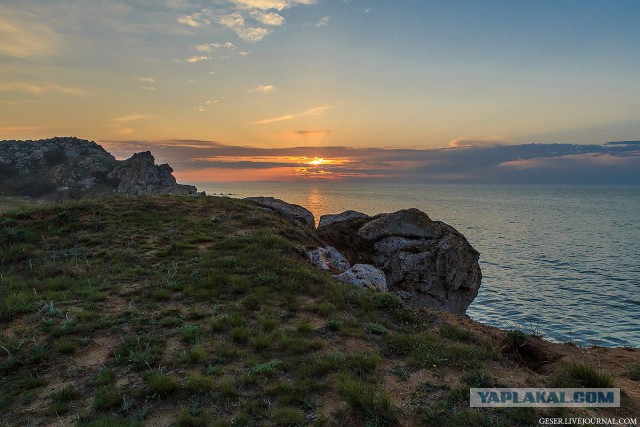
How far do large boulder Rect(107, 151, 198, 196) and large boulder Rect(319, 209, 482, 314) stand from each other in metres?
97.6

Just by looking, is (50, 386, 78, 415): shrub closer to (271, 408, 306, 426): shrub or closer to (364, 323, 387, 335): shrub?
(271, 408, 306, 426): shrub

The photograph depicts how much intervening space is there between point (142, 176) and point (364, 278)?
120972 millimetres

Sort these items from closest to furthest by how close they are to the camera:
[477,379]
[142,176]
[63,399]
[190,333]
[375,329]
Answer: [63,399], [477,379], [190,333], [375,329], [142,176]

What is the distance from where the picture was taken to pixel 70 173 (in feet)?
398

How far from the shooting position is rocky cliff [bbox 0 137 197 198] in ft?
367

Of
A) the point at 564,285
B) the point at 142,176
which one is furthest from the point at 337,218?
the point at 142,176

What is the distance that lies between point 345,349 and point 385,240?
17.3 m

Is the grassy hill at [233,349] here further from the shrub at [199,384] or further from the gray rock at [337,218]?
the gray rock at [337,218]

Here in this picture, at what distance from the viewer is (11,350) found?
31.1ft

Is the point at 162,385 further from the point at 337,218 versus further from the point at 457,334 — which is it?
the point at 337,218

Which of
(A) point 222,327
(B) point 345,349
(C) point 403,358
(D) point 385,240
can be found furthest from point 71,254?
(D) point 385,240

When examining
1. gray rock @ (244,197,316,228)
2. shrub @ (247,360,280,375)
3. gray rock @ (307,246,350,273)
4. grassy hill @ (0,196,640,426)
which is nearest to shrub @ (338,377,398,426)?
grassy hill @ (0,196,640,426)

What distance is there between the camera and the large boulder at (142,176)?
115938 millimetres

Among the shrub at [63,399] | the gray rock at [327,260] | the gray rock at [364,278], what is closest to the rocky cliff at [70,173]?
Result: the gray rock at [327,260]
